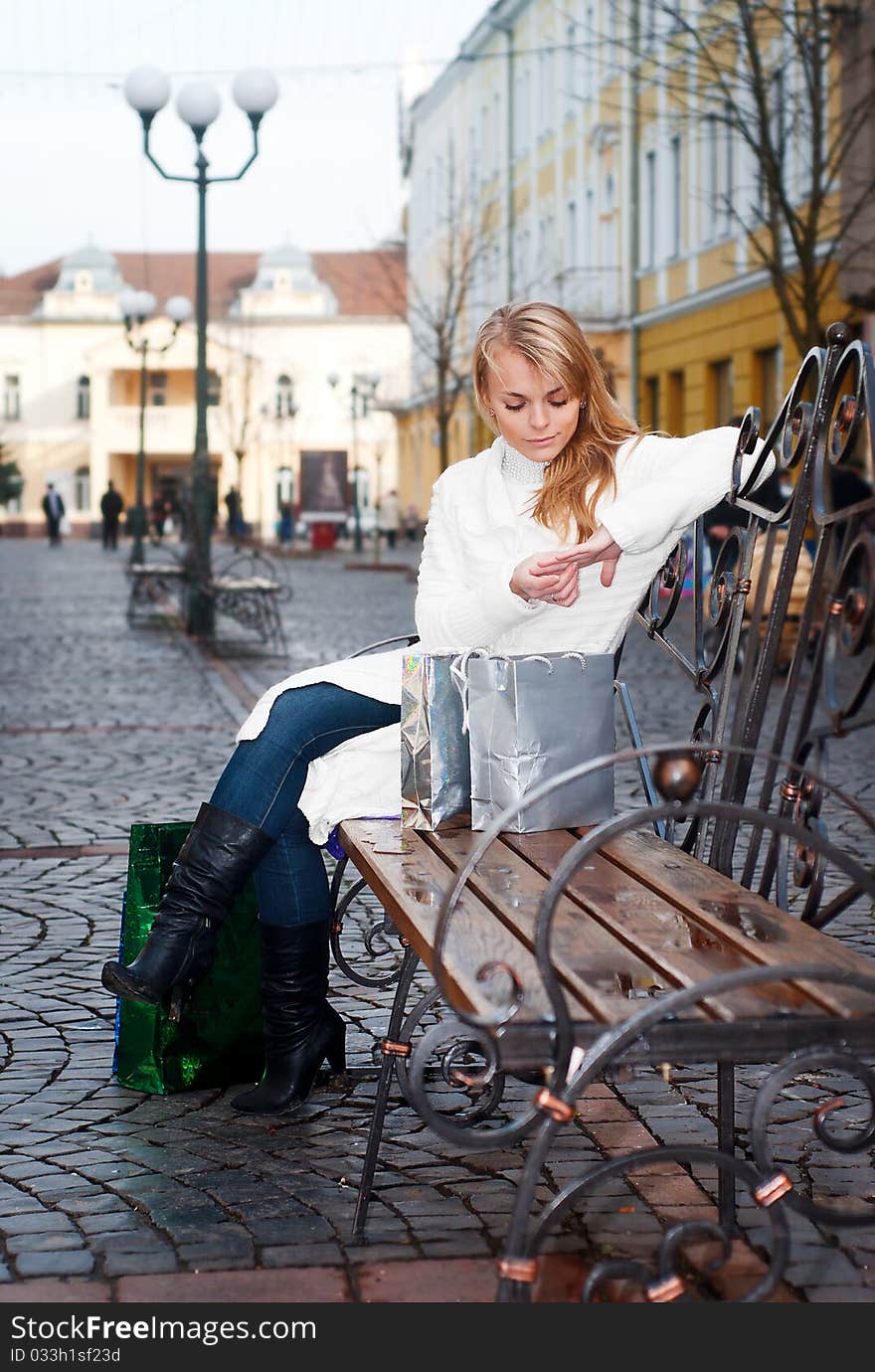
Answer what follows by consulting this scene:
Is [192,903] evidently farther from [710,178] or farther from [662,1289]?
[710,178]

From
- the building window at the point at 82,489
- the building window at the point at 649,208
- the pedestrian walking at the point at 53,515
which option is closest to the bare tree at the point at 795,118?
the building window at the point at 649,208

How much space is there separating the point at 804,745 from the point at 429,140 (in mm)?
54424

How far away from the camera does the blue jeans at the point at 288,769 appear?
3766 millimetres

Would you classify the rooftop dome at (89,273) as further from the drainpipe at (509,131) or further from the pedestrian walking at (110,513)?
the drainpipe at (509,131)

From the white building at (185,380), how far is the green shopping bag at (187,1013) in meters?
73.8

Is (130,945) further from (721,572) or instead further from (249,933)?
(721,572)

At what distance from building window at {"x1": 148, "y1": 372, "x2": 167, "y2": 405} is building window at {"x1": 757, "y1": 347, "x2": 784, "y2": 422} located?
2296 inches

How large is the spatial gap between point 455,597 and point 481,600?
0.28 ft

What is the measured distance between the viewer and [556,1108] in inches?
96.0

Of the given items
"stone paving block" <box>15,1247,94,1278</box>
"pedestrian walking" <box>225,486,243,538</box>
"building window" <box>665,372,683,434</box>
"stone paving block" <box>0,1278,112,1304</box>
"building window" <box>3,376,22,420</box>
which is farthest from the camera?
"building window" <box>3,376,22,420</box>

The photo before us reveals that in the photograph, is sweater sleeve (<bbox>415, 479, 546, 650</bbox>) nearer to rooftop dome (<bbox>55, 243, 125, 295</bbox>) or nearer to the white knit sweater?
the white knit sweater

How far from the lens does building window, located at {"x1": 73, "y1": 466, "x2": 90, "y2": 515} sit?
8325 cm

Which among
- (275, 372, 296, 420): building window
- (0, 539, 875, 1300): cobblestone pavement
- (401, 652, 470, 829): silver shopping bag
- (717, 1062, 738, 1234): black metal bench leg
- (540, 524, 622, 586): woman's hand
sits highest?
(275, 372, 296, 420): building window

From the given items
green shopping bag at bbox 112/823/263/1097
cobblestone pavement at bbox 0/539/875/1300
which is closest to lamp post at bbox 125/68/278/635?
cobblestone pavement at bbox 0/539/875/1300
